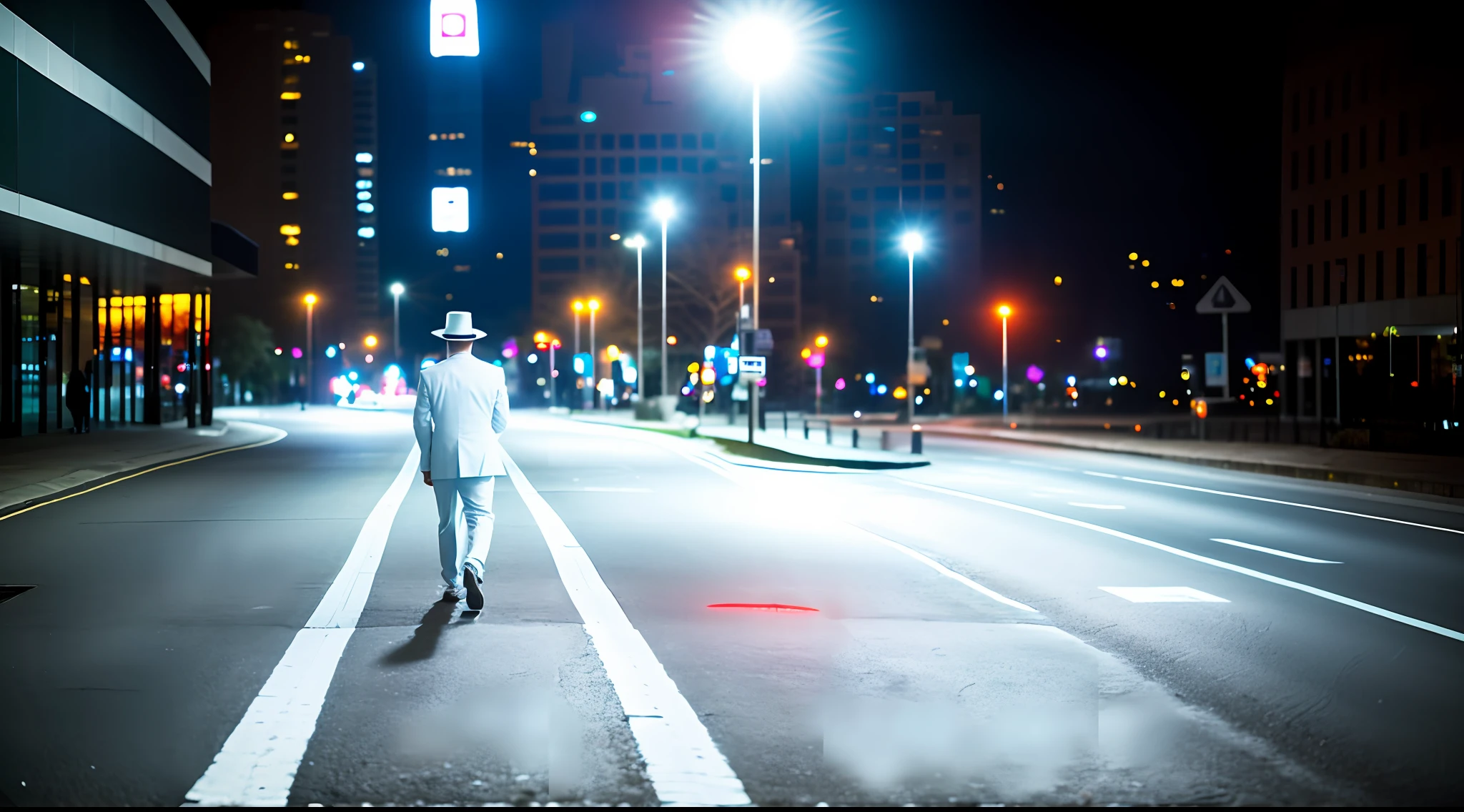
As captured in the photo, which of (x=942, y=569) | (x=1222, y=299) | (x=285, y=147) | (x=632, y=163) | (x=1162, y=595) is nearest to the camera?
(x=1162, y=595)

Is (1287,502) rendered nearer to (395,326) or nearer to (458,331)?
(458,331)

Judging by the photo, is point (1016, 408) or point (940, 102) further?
point (940, 102)

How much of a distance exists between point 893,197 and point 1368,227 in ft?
374

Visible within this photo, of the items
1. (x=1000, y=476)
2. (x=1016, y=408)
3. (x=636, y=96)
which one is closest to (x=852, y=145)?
(x=636, y=96)

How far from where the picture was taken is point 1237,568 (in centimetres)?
1280

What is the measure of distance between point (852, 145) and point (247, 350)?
95.6m

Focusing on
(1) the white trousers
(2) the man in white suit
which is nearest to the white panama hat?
(2) the man in white suit

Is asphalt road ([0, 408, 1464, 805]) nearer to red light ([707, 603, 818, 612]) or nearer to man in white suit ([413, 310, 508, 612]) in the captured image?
red light ([707, 603, 818, 612])

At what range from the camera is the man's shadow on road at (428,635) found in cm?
812

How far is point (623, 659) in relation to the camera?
815cm

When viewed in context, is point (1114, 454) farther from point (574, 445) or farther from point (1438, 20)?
point (1438, 20)

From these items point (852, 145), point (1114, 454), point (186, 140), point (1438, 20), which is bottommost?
point (1114, 454)

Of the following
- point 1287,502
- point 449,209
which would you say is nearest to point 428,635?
point 1287,502

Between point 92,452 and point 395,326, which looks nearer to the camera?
point 92,452
